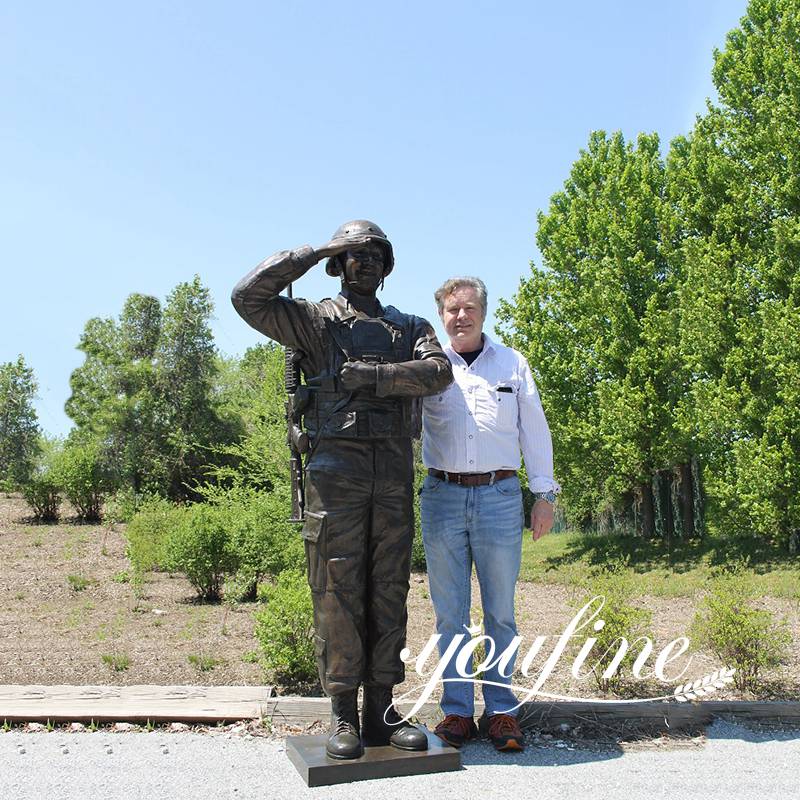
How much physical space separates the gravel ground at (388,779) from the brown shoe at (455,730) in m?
0.07

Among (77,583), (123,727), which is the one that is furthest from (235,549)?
(123,727)

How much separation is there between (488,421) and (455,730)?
168 cm

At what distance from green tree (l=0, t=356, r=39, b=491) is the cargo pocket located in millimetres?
20655

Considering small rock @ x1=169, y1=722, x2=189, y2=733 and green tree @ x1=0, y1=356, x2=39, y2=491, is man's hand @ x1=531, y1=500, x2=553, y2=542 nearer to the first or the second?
small rock @ x1=169, y1=722, x2=189, y2=733

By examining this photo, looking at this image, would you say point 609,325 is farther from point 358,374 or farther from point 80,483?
point 358,374

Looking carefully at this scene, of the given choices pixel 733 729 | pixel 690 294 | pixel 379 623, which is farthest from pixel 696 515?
pixel 379 623

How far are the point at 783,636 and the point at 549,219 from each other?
15.4 metres

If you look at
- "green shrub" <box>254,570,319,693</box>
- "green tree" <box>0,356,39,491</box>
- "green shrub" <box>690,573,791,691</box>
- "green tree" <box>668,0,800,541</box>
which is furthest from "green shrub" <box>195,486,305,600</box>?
"green tree" <box>0,356,39,491</box>

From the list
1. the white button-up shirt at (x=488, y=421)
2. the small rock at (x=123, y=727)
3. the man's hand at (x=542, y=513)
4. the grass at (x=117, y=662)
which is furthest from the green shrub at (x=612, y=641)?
the grass at (x=117, y=662)

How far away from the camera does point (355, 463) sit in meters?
4.07

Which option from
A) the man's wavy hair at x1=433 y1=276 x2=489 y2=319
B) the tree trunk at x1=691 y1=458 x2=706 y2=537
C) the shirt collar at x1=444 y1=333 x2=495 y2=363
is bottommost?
the tree trunk at x1=691 y1=458 x2=706 y2=537

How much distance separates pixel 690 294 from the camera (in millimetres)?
15734

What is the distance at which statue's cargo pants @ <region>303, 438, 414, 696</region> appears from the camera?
158 inches

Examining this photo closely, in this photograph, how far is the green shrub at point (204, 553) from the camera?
949cm
